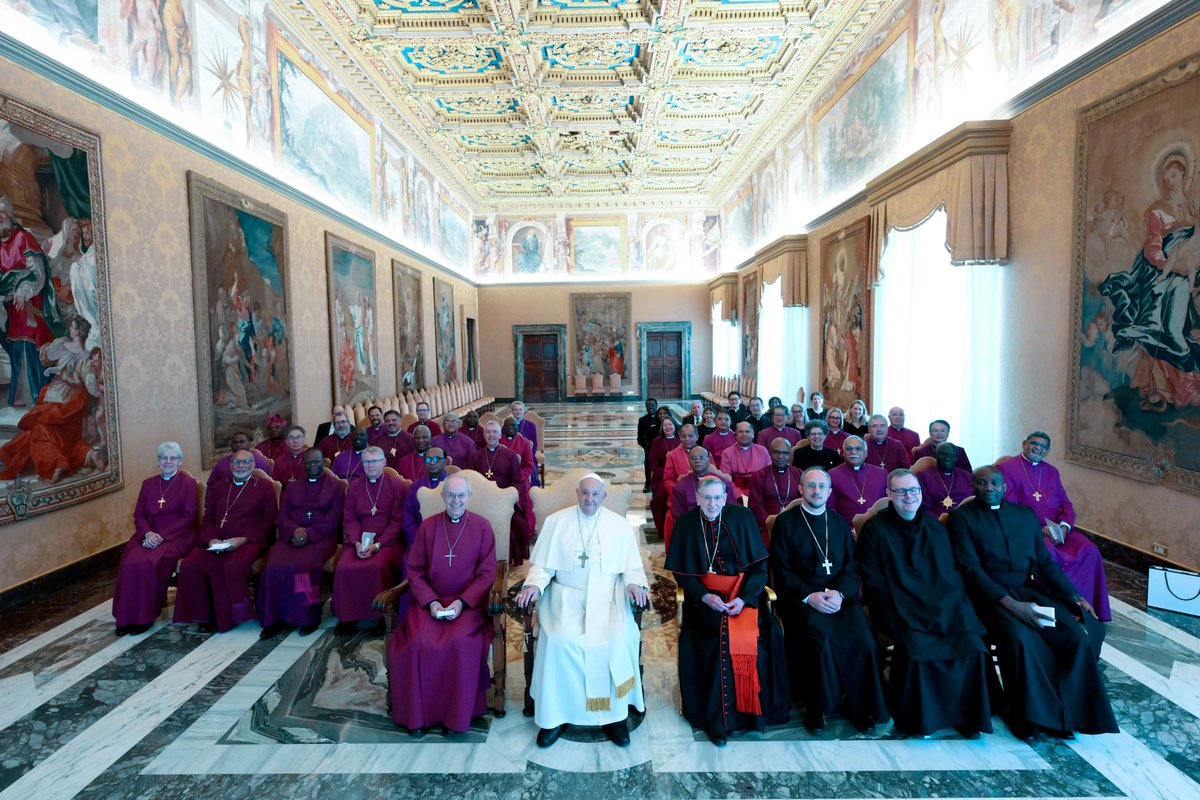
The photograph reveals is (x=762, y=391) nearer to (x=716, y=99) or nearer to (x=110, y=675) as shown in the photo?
(x=716, y=99)

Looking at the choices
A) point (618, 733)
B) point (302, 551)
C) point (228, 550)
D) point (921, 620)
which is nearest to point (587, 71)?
point (302, 551)

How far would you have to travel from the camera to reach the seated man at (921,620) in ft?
11.1

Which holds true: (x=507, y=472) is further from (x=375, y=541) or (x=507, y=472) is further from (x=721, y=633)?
(x=721, y=633)

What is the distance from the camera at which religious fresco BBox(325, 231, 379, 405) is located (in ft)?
35.7

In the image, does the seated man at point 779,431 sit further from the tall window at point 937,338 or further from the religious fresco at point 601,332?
the religious fresco at point 601,332

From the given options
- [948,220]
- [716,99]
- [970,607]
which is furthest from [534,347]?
[970,607]

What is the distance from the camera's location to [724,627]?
3.55 metres

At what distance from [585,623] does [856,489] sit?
313 cm


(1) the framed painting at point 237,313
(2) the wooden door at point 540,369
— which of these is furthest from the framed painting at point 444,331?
(1) the framed painting at point 237,313

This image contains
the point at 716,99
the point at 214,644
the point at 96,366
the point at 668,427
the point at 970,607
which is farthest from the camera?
the point at 716,99

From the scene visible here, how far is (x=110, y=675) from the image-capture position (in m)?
4.16

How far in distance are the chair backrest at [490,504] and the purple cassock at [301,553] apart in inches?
36.2

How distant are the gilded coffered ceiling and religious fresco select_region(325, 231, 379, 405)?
3.31m

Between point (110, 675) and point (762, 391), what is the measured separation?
1468 cm
